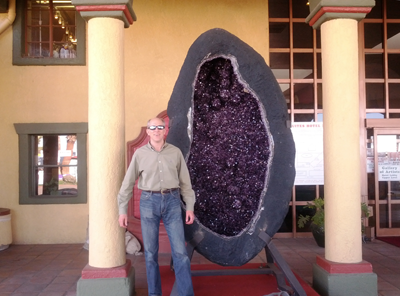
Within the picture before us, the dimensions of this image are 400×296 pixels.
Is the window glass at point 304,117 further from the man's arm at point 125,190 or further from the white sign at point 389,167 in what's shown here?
the man's arm at point 125,190

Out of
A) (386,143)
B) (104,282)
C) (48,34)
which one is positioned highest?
(48,34)

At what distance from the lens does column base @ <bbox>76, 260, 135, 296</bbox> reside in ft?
10.6

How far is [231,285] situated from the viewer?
11.6 feet

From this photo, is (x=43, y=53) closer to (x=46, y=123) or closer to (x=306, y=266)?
(x=46, y=123)

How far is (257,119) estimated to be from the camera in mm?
3531

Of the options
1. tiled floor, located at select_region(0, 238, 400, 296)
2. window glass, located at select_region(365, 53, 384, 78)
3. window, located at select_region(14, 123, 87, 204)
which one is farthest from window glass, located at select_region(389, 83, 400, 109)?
window, located at select_region(14, 123, 87, 204)

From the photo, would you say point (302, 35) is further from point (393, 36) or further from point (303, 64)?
point (393, 36)

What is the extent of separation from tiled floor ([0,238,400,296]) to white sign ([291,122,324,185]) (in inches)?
40.4

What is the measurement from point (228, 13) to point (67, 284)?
14.9 feet

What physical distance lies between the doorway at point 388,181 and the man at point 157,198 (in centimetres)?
438

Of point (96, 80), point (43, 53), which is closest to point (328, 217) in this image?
point (96, 80)

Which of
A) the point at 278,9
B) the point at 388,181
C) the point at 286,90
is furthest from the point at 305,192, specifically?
the point at 278,9

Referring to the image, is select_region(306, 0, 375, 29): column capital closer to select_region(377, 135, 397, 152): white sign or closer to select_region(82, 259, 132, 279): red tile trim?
select_region(82, 259, 132, 279): red tile trim

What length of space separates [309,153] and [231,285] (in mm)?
3211
